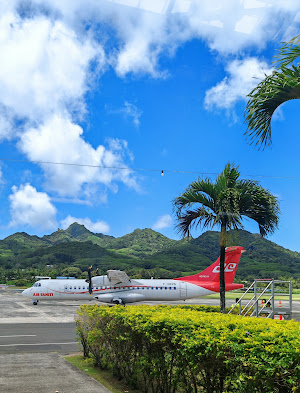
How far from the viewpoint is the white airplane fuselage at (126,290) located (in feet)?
101

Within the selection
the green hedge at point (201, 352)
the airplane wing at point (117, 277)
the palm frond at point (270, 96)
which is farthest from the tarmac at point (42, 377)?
the airplane wing at point (117, 277)

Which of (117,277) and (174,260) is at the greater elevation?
(174,260)

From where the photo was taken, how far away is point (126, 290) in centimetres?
3114

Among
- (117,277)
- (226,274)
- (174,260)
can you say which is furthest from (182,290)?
(174,260)

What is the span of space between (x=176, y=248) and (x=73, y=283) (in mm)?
142600

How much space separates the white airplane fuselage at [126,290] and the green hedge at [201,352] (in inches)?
895

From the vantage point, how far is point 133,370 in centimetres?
736

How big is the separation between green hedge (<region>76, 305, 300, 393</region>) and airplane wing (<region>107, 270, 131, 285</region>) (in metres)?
20.8

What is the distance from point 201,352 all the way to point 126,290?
26595 millimetres

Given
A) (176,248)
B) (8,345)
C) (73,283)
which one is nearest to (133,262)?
(176,248)

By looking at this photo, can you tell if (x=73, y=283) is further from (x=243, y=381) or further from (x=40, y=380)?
(x=243, y=381)

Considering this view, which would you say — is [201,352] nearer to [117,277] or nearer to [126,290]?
[117,277]

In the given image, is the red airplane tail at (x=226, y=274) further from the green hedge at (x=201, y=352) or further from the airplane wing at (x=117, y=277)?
the green hedge at (x=201, y=352)

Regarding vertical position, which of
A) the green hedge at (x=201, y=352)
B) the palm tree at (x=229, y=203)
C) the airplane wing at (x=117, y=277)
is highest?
the palm tree at (x=229, y=203)
